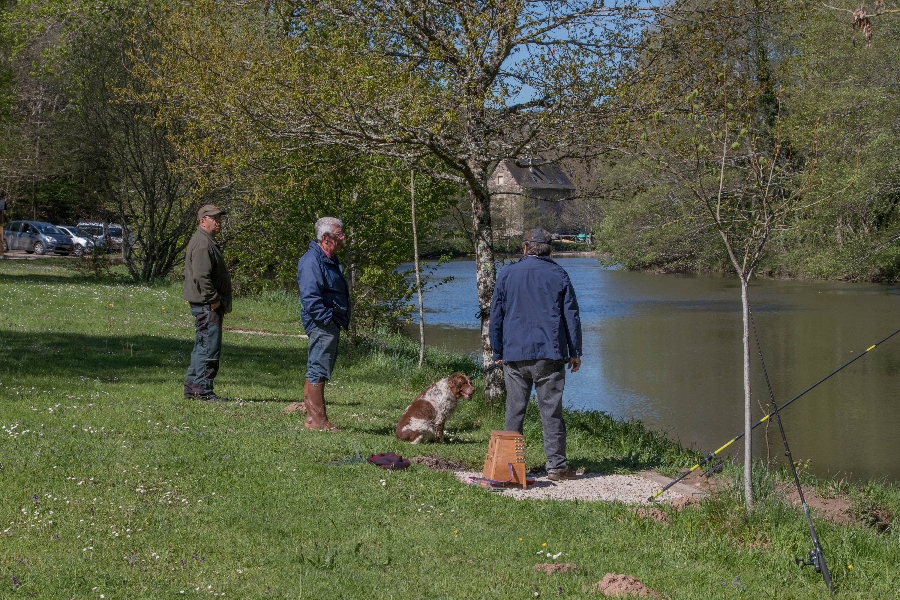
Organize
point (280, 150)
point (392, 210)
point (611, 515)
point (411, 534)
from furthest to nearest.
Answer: point (392, 210)
point (280, 150)
point (611, 515)
point (411, 534)

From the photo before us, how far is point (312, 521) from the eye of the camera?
5.76m

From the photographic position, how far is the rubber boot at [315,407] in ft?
28.2

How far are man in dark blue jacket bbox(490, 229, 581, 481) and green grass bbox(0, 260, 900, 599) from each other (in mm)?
774

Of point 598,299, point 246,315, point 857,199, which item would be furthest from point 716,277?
point 246,315

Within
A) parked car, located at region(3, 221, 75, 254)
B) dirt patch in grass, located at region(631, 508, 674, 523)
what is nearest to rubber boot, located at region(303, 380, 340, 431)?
dirt patch in grass, located at region(631, 508, 674, 523)

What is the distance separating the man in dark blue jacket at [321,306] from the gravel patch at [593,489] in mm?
1722

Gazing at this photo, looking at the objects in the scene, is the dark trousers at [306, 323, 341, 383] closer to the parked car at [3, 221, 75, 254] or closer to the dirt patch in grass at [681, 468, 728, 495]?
the dirt patch in grass at [681, 468, 728, 495]

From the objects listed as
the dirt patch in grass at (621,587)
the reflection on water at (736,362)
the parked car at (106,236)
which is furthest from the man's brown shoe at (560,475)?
the parked car at (106,236)

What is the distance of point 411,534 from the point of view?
5625 millimetres

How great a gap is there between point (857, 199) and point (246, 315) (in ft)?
59.8

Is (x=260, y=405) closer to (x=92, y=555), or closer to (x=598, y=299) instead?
(x=92, y=555)

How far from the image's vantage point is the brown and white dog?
8.52 metres

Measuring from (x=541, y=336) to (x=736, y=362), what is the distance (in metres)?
13.7

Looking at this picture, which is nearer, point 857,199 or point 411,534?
point 411,534
